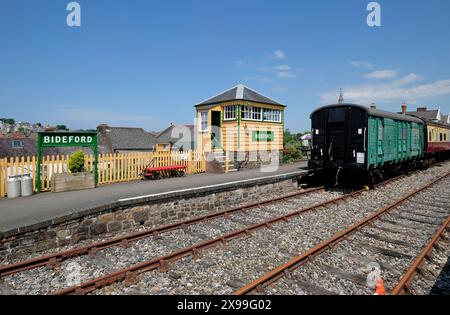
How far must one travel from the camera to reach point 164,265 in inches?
208

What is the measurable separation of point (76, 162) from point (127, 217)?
13.6ft

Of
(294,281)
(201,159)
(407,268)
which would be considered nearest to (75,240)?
(294,281)

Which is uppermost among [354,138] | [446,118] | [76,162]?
[446,118]

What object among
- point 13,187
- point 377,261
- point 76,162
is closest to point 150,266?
point 377,261

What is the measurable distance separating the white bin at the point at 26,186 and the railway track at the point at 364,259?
26.8 ft

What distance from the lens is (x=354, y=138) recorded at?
38.8 ft

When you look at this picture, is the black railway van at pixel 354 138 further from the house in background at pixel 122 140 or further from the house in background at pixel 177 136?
the house in background at pixel 122 140

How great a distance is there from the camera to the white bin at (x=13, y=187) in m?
8.84

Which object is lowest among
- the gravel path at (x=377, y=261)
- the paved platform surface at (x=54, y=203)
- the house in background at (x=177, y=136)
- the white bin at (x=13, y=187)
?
the gravel path at (x=377, y=261)

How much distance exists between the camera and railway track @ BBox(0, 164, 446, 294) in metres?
4.92

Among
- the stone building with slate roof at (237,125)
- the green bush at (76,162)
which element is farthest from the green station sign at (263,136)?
the green bush at (76,162)

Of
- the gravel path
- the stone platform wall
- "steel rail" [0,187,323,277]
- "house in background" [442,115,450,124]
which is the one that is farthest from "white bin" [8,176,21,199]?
"house in background" [442,115,450,124]

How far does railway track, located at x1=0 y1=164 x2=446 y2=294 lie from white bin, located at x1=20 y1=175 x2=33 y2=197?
4.69 m

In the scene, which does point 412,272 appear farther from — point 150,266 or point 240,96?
point 240,96
